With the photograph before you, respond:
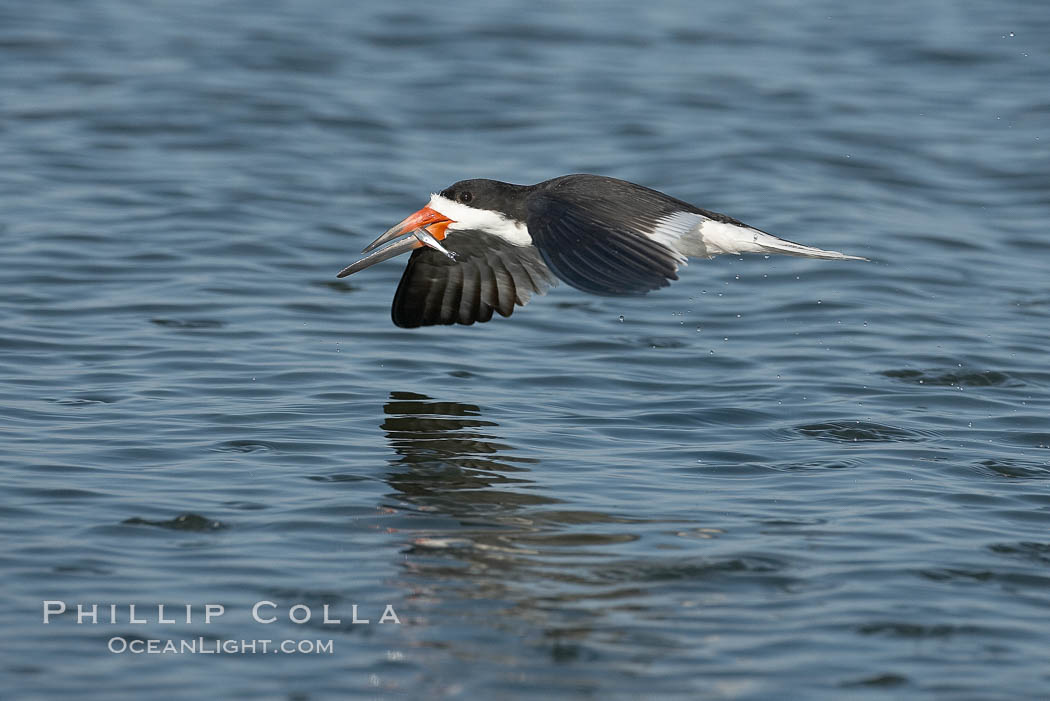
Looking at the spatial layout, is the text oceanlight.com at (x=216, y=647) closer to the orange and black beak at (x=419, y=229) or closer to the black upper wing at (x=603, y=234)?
the black upper wing at (x=603, y=234)

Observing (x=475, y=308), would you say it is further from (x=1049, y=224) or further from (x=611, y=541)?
(x=1049, y=224)

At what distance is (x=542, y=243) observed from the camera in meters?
6.47

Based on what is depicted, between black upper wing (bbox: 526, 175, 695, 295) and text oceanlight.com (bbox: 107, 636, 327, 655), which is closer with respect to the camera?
text oceanlight.com (bbox: 107, 636, 327, 655)

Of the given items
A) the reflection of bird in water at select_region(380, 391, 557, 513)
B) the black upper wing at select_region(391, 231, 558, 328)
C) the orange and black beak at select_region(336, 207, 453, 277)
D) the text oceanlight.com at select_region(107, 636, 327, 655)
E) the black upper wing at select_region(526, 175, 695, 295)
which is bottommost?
the text oceanlight.com at select_region(107, 636, 327, 655)

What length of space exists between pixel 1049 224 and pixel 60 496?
8981 mm

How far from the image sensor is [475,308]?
802 centimetres

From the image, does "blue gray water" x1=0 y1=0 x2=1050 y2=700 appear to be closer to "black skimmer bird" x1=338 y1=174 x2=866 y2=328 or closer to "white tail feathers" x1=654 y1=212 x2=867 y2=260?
"black skimmer bird" x1=338 y1=174 x2=866 y2=328

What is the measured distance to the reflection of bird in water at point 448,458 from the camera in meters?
6.20

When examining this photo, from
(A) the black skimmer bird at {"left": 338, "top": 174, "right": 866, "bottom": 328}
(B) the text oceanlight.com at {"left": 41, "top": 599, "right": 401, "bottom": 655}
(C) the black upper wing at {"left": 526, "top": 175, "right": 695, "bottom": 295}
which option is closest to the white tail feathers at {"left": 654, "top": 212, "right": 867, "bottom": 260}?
(A) the black skimmer bird at {"left": 338, "top": 174, "right": 866, "bottom": 328}

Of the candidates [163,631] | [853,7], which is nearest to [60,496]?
[163,631]

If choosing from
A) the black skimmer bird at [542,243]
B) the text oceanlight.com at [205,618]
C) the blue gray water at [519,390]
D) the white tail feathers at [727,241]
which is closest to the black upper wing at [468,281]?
the black skimmer bird at [542,243]

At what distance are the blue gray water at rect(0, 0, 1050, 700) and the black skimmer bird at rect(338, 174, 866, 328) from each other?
0.50 meters

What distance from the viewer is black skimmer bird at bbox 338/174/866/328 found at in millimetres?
6281

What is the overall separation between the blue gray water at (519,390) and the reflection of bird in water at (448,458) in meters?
0.03
